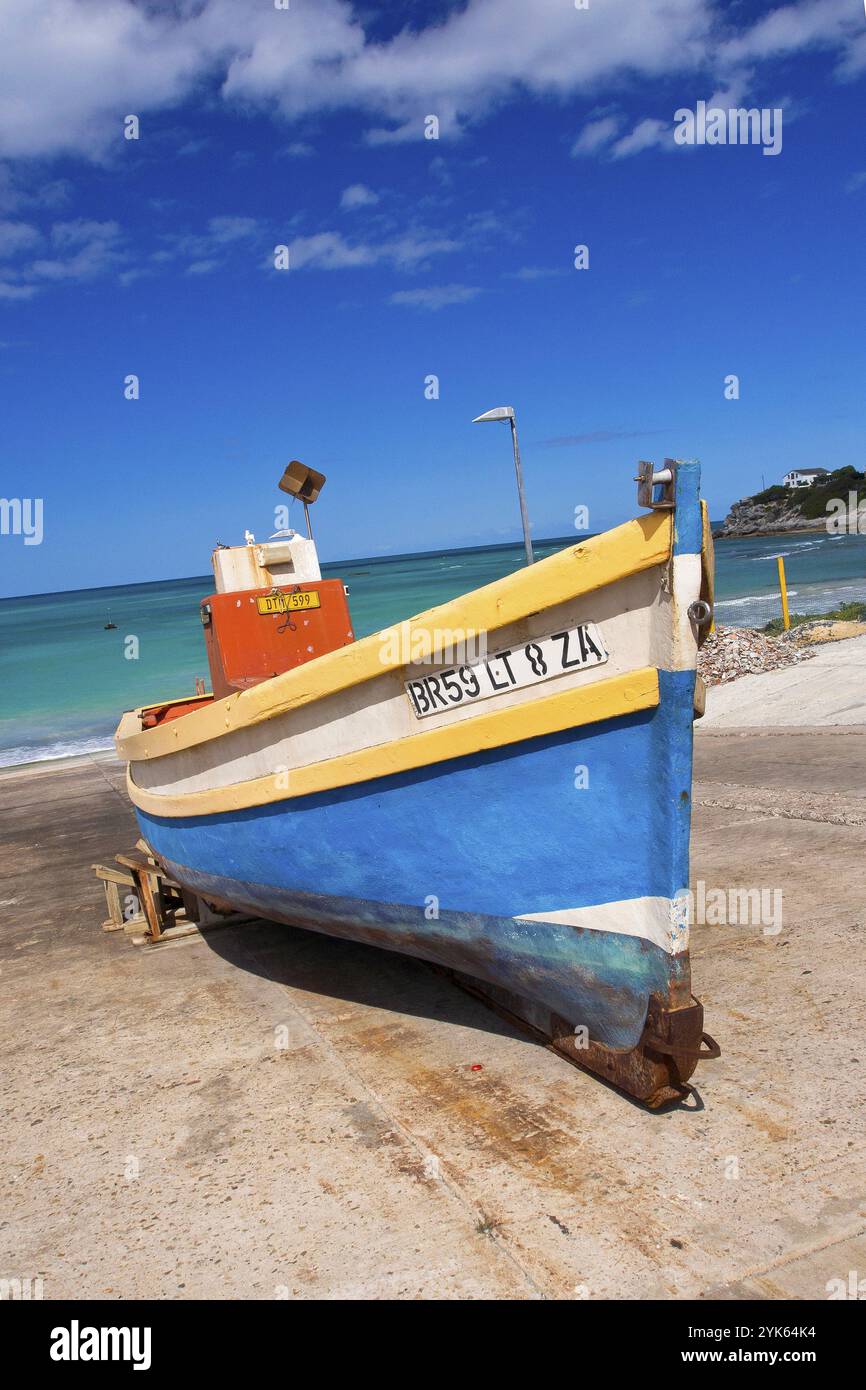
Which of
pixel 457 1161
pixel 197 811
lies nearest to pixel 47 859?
pixel 197 811

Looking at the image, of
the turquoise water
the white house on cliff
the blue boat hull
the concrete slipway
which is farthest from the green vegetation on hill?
the white house on cliff

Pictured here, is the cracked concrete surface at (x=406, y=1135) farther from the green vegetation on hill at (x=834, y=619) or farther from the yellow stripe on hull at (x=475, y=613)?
the green vegetation on hill at (x=834, y=619)

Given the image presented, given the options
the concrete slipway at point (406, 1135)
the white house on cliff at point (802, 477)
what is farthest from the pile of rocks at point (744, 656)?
the white house on cliff at point (802, 477)

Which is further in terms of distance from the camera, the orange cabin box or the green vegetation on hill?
the green vegetation on hill

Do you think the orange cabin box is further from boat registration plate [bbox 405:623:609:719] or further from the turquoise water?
the turquoise water

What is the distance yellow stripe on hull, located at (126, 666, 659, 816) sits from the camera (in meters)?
3.26

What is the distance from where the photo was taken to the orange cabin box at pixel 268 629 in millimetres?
5930

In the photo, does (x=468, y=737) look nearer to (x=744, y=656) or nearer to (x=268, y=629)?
(x=268, y=629)

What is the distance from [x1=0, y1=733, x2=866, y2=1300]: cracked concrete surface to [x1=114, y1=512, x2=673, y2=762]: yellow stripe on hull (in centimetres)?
159

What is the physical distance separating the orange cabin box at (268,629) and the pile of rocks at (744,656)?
924 cm

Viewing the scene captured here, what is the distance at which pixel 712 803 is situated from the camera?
25.9 feet
